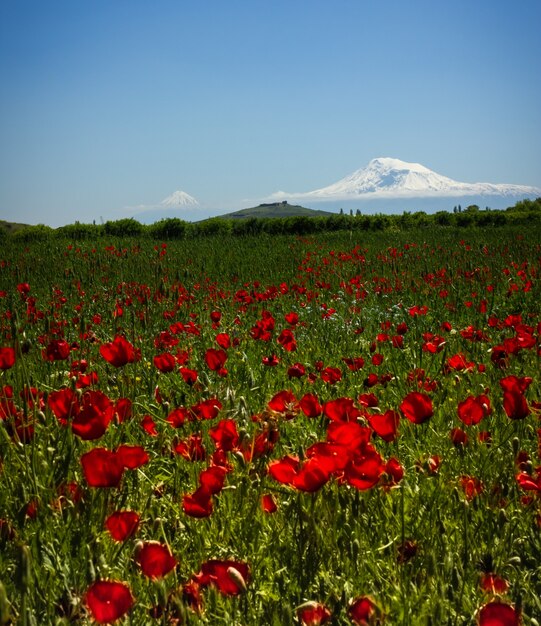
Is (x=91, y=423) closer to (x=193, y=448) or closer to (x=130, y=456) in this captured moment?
(x=130, y=456)

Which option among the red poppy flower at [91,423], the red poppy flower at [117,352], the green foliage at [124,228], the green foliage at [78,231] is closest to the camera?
the red poppy flower at [91,423]

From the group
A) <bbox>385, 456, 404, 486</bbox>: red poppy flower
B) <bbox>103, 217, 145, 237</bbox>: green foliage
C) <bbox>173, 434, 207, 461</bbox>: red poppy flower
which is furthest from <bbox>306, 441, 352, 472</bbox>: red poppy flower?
<bbox>103, 217, 145, 237</bbox>: green foliage

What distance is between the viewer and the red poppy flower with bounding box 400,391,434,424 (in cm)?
185

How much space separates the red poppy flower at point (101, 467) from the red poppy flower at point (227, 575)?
1.12ft

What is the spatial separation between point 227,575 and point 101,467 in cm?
45

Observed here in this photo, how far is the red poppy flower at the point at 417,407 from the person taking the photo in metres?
1.85

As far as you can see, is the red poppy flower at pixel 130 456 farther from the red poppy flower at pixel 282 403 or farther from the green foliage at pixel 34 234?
the green foliage at pixel 34 234

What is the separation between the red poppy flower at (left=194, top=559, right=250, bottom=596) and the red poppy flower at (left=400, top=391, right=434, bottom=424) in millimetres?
835

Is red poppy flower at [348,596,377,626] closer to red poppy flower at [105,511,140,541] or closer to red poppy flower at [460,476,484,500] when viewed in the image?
red poppy flower at [105,511,140,541]

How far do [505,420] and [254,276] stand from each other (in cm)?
796

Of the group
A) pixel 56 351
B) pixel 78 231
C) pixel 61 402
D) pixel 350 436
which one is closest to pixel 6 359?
pixel 61 402

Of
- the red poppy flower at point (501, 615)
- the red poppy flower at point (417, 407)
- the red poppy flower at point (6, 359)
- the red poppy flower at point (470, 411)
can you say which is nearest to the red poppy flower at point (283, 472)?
the red poppy flower at point (417, 407)

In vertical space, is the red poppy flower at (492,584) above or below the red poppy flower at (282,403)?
below

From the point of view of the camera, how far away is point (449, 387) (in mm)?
3482
